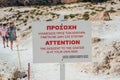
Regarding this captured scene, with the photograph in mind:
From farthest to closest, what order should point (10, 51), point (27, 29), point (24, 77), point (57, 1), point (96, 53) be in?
point (57, 1) → point (27, 29) → point (10, 51) → point (96, 53) → point (24, 77)

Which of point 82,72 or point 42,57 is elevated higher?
point 42,57

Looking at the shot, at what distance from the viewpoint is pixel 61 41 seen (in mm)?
9883

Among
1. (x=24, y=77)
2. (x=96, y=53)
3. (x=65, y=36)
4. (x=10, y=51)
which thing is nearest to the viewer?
(x=65, y=36)

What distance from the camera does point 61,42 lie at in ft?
32.4

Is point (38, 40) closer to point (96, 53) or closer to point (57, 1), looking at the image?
point (96, 53)

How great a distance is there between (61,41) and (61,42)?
1.1 inches

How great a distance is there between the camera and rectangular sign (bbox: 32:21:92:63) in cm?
984

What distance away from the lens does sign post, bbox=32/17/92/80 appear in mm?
9844

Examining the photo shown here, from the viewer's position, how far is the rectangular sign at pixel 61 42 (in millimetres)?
9844

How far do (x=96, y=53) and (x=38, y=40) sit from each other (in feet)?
39.5

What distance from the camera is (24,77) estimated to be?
18.8 meters

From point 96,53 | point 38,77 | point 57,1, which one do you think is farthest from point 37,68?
point 57,1

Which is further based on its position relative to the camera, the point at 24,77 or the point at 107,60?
the point at 107,60

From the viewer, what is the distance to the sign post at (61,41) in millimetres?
9844
